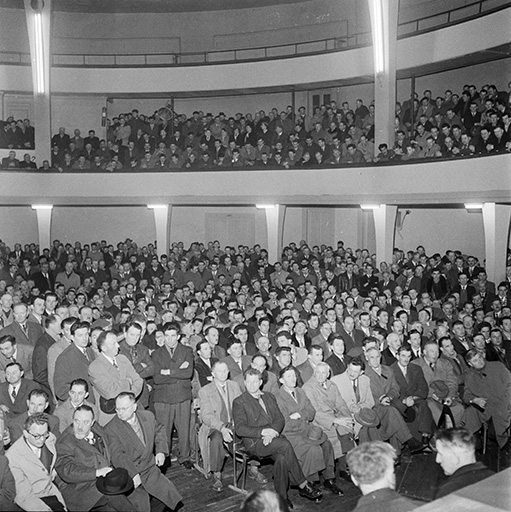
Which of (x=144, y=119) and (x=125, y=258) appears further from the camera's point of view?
(x=144, y=119)

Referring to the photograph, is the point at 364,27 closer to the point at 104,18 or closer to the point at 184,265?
the point at 104,18

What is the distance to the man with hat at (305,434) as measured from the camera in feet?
24.0

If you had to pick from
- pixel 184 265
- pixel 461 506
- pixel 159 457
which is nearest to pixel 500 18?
pixel 184 265

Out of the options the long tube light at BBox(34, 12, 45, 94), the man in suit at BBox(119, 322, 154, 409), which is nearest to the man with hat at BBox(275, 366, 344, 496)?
the man in suit at BBox(119, 322, 154, 409)

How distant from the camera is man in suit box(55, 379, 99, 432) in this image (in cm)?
675

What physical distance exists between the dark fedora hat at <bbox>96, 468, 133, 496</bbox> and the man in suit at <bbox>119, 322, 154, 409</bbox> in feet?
7.68

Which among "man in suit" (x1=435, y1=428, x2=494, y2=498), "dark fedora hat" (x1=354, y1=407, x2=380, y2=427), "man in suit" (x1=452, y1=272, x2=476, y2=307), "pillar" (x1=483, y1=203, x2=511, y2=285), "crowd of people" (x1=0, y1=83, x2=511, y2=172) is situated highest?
"crowd of people" (x1=0, y1=83, x2=511, y2=172)

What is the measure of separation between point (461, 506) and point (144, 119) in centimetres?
2049

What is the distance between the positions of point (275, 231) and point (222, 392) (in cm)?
1165

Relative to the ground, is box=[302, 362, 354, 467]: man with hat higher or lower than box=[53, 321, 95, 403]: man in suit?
lower

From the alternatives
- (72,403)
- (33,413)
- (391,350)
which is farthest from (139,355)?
(391,350)

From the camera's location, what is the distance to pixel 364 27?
74.9 ft

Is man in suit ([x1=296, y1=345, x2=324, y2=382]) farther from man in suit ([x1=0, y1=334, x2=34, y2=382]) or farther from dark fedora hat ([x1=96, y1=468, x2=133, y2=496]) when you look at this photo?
man in suit ([x1=0, y1=334, x2=34, y2=382])

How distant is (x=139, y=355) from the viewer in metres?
8.98
